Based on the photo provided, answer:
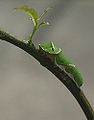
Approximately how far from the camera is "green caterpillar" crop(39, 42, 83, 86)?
29cm

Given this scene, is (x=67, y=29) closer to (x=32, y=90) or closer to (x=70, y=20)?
(x=70, y=20)

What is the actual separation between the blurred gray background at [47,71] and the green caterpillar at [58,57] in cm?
126

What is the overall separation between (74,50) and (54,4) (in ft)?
1.55

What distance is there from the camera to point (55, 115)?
1.58m

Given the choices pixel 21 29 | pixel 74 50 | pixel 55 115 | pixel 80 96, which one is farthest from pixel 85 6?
pixel 80 96

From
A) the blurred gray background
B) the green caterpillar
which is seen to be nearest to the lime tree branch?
the green caterpillar

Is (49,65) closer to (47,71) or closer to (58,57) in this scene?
(58,57)

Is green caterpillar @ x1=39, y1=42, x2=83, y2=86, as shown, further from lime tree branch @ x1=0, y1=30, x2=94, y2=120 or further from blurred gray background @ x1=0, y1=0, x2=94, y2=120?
blurred gray background @ x1=0, y1=0, x2=94, y2=120

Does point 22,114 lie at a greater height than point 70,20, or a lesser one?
lesser

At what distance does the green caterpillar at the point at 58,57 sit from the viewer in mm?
286

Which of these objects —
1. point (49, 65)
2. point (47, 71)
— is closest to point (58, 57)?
point (49, 65)

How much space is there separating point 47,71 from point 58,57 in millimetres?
1318

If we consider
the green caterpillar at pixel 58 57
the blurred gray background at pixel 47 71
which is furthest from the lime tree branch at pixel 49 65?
the blurred gray background at pixel 47 71

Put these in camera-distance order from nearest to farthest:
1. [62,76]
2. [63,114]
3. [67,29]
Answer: [62,76] → [63,114] → [67,29]
